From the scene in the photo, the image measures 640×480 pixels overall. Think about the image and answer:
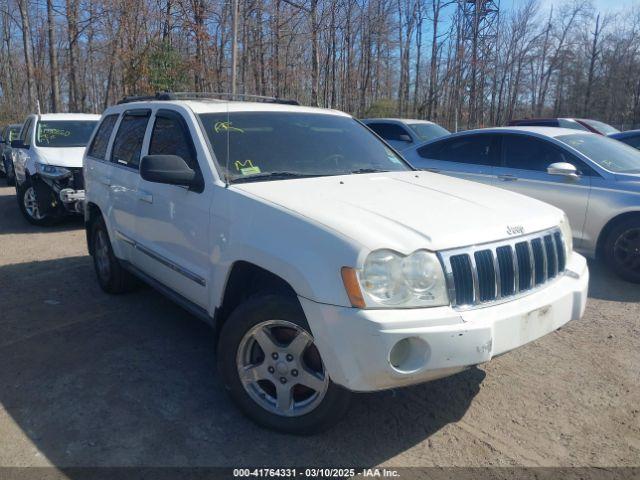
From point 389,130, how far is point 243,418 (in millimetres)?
10353

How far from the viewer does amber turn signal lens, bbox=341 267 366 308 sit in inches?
97.6

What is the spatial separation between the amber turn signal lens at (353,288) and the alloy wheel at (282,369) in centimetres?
40

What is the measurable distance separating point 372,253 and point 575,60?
45998mm

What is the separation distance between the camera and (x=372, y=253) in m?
2.53

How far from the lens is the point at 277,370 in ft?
9.83

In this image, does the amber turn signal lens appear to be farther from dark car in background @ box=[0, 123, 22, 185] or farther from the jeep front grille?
dark car in background @ box=[0, 123, 22, 185]

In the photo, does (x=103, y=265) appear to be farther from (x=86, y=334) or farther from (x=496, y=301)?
(x=496, y=301)

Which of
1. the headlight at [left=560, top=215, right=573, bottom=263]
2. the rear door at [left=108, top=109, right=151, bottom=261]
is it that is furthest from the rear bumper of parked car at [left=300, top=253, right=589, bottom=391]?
the rear door at [left=108, top=109, right=151, bottom=261]

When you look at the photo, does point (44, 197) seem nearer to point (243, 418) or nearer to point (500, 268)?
point (243, 418)

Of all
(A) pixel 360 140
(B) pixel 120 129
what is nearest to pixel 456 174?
(A) pixel 360 140

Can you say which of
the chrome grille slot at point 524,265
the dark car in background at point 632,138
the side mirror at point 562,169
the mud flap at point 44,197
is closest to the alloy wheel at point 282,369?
the chrome grille slot at point 524,265

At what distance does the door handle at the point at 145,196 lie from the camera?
4.15m

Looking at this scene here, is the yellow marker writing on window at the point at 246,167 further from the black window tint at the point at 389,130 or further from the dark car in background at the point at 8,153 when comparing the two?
the dark car in background at the point at 8,153

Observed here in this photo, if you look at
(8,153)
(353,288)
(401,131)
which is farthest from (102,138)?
(8,153)
